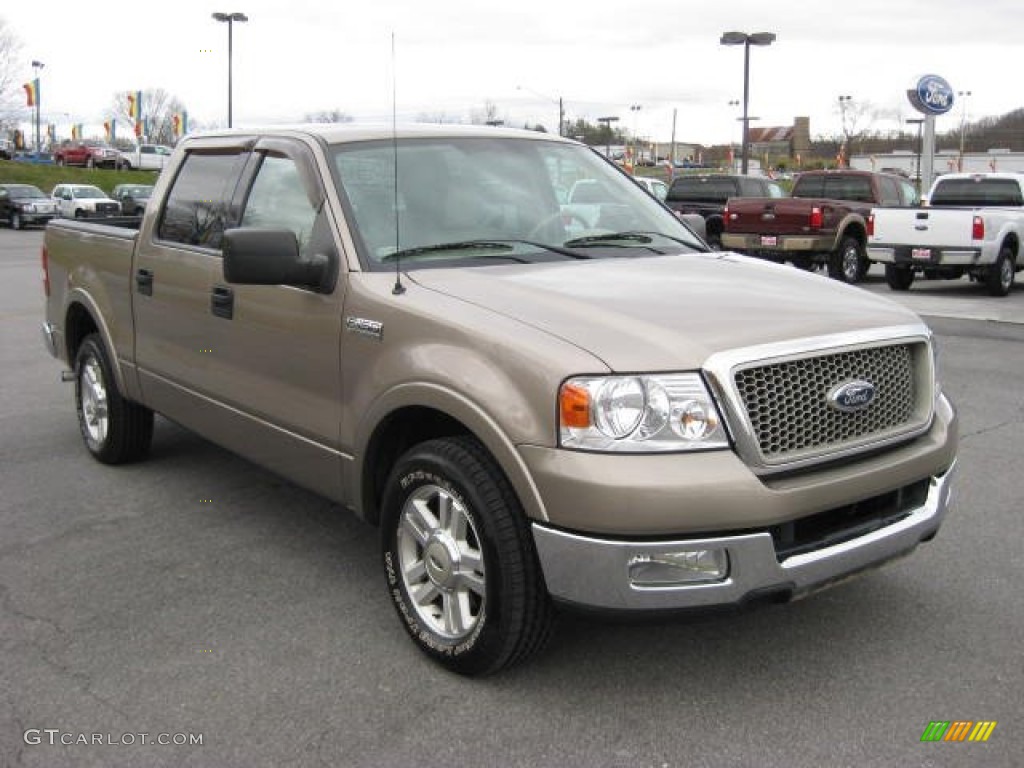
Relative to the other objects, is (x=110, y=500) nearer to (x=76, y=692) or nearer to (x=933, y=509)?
(x=76, y=692)

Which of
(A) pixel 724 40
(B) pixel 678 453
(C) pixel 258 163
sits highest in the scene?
(A) pixel 724 40

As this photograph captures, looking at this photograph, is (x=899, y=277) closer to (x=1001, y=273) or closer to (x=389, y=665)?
(x=1001, y=273)

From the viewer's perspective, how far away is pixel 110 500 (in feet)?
18.1

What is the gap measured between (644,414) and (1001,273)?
48.9 ft

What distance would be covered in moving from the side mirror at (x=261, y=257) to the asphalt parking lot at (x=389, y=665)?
1.27 metres

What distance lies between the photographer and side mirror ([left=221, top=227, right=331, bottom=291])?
370 centimetres

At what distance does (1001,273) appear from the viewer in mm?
16125

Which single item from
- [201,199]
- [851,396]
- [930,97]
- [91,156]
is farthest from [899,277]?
[91,156]

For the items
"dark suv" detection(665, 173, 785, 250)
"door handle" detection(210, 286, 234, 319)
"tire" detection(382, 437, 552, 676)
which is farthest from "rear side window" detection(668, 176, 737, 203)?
"tire" detection(382, 437, 552, 676)

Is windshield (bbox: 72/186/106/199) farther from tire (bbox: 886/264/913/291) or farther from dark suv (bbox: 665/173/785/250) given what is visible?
tire (bbox: 886/264/913/291)

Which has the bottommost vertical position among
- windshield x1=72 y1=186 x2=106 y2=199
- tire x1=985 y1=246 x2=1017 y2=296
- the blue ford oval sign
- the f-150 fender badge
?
tire x1=985 y1=246 x2=1017 y2=296

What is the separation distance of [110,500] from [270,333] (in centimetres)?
183

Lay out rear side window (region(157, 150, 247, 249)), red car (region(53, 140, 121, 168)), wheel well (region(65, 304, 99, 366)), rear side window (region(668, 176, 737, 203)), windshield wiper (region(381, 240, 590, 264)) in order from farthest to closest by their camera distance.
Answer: red car (region(53, 140, 121, 168))
rear side window (region(668, 176, 737, 203))
wheel well (region(65, 304, 99, 366))
rear side window (region(157, 150, 247, 249))
windshield wiper (region(381, 240, 590, 264))

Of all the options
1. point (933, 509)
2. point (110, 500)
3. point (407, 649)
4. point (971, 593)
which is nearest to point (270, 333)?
point (407, 649)
